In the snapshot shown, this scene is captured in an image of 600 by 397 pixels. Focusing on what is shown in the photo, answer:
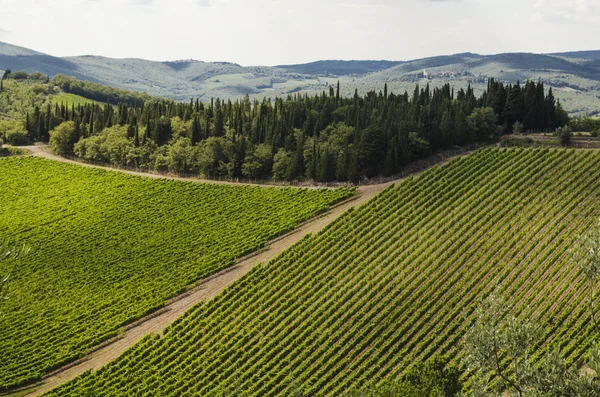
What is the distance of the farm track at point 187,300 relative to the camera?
201ft

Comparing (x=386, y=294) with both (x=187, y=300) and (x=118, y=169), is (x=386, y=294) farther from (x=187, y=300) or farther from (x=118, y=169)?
(x=118, y=169)

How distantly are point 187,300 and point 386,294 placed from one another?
21601 millimetres

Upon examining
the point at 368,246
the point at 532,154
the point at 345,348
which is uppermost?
the point at 532,154

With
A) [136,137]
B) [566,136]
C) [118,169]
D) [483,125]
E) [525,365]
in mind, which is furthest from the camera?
[136,137]

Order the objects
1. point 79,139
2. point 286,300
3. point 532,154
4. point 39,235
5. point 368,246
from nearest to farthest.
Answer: point 286,300 < point 368,246 < point 532,154 < point 39,235 < point 79,139

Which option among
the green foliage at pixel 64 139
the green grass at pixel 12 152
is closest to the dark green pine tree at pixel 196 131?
the green foliage at pixel 64 139

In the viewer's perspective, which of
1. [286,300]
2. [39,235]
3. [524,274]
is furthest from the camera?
[39,235]

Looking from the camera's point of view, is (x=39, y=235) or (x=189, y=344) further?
(x=39, y=235)

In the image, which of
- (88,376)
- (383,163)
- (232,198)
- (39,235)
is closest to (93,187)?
(39,235)

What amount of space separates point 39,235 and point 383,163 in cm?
4969

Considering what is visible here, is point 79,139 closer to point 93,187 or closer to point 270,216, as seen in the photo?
point 93,187

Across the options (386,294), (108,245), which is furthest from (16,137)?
(386,294)

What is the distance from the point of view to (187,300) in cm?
7038

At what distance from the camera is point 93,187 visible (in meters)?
111
